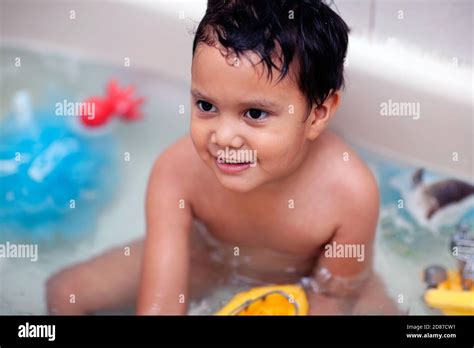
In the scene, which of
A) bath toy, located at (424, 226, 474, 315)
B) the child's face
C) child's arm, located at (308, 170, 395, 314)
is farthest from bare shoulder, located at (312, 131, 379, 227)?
bath toy, located at (424, 226, 474, 315)

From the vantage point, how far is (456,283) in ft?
4.52

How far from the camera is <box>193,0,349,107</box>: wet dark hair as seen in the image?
3.65 ft

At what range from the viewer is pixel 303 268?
140 cm

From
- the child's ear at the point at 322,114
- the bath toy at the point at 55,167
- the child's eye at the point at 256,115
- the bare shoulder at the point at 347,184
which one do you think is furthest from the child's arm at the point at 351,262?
the bath toy at the point at 55,167

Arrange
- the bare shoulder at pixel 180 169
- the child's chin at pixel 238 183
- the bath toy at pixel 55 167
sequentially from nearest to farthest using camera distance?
the child's chin at pixel 238 183
the bare shoulder at pixel 180 169
the bath toy at pixel 55 167

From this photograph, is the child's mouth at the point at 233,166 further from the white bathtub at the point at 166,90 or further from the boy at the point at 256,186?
the white bathtub at the point at 166,90

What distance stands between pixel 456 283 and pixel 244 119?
0.59 m

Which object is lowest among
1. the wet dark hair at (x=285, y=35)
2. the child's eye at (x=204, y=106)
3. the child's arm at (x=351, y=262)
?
the child's arm at (x=351, y=262)

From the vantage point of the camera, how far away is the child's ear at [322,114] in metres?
1.23

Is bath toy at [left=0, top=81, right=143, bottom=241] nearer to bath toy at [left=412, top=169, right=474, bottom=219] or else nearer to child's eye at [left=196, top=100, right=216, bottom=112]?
child's eye at [left=196, top=100, right=216, bottom=112]

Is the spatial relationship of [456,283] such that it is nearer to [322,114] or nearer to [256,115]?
[322,114]

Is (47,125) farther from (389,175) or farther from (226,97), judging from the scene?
(389,175)

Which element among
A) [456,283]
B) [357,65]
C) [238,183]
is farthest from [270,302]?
[357,65]

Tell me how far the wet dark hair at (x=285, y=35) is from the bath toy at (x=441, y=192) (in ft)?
1.18
